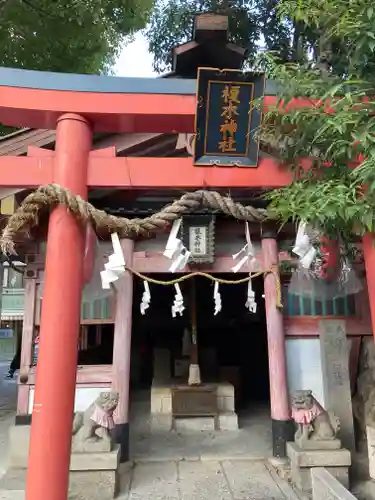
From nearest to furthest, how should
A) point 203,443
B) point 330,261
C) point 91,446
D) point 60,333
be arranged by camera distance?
point 60,333, point 91,446, point 330,261, point 203,443

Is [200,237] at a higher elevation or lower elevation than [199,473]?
higher

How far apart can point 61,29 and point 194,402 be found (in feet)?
28.3

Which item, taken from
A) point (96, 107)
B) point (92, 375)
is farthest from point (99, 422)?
point (96, 107)

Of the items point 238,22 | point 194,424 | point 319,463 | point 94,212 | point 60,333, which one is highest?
point 238,22

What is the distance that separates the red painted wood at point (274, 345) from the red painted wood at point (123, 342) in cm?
201

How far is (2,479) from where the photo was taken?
4.95m

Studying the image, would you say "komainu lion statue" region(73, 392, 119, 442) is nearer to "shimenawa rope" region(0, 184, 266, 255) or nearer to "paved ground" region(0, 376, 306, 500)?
"paved ground" region(0, 376, 306, 500)

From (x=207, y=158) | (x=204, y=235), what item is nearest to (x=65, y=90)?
(x=207, y=158)

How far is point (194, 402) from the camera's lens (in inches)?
283

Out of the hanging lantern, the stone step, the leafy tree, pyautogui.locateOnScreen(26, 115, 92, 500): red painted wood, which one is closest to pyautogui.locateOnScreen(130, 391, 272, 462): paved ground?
the stone step

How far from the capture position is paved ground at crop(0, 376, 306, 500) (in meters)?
4.39

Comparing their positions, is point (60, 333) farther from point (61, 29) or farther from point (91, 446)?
point (61, 29)

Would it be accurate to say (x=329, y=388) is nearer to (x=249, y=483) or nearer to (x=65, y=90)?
(x=249, y=483)

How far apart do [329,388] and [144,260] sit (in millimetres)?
3163
